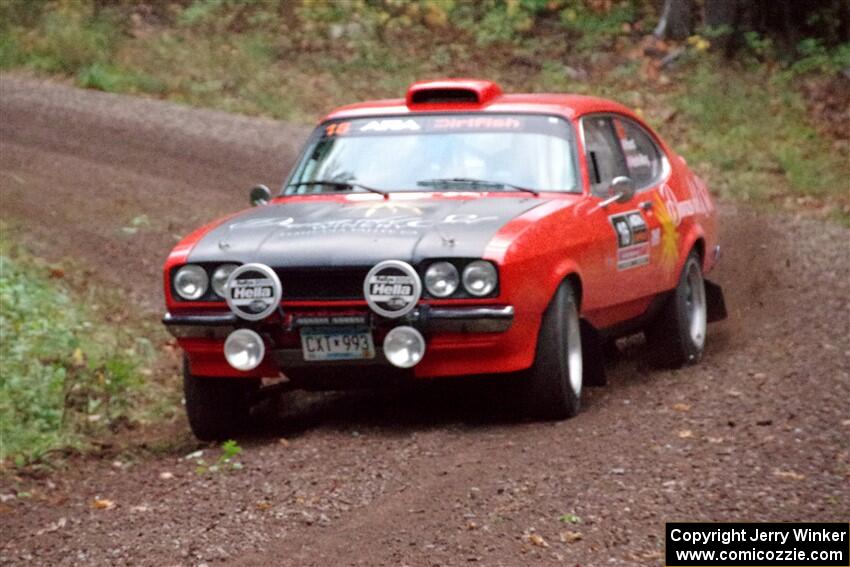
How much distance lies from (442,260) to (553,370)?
805mm

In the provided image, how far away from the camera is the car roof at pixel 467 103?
911cm

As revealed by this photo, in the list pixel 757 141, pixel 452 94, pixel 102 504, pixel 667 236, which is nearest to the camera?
pixel 102 504

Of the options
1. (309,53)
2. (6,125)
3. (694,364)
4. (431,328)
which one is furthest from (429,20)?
(431,328)

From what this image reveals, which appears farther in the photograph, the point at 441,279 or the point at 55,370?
the point at 55,370

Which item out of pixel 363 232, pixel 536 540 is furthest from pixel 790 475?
pixel 363 232

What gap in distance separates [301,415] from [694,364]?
7.96 ft

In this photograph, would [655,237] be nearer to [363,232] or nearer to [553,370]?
[553,370]

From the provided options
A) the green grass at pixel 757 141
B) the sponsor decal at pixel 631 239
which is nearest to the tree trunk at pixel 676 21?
the green grass at pixel 757 141

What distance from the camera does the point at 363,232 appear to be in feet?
25.5

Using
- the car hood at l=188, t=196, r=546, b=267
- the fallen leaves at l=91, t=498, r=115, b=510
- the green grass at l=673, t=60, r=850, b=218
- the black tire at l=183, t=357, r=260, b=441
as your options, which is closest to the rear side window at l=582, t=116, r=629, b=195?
the car hood at l=188, t=196, r=546, b=267

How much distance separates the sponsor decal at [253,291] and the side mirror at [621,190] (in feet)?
6.69

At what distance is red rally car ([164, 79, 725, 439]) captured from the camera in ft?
24.8

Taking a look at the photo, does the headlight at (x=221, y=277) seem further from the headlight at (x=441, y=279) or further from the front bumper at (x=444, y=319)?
the headlight at (x=441, y=279)

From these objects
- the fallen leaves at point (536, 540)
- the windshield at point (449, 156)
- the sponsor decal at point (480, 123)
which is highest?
the sponsor decal at point (480, 123)
